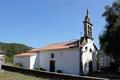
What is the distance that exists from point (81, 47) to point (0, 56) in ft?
50.3

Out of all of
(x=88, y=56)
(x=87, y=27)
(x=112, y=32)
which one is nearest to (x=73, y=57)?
(x=88, y=56)

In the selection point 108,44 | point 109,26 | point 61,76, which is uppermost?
point 109,26

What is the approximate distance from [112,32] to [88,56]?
7461 millimetres

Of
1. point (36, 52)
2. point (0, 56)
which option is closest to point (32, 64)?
point (36, 52)

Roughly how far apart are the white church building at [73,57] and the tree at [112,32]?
3.47m

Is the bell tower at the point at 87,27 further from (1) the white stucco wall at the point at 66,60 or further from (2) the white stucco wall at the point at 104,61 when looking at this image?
(2) the white stucco wall at the point at 104,61

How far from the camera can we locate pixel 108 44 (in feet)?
115

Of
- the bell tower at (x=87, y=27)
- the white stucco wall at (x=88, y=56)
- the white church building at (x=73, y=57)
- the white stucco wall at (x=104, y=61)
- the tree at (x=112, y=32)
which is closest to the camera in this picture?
the tree at (x=112, y=32)

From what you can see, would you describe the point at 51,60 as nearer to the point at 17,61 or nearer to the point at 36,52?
the point at 36,52

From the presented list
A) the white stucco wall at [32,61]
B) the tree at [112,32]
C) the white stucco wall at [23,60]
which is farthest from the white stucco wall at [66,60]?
the tree at [112,32]

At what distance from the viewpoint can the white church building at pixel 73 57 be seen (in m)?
37.2

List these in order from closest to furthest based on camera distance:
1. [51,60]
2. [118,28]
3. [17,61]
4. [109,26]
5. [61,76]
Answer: [61,76] < [118,28] < [109,26] < [51,60] < [17,61]

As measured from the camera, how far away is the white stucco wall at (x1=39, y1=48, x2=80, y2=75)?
37219 mm

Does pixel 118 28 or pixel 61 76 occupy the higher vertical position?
pixel 118 28
